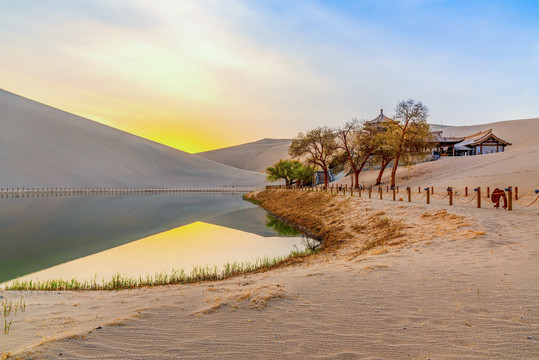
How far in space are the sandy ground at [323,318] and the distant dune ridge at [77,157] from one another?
111 meters

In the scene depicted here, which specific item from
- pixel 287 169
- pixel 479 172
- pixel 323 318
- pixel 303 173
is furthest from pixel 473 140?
pixel 323 318

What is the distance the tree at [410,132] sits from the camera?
133ft

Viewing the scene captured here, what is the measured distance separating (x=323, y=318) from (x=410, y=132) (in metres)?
40.2

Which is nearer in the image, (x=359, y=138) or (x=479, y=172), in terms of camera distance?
(x=479, y=172)

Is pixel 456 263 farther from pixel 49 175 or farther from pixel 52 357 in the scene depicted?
pixel 49 175

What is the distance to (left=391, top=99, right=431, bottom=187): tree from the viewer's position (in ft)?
133

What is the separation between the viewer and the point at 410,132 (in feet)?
133

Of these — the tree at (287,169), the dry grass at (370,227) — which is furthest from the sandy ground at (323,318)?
the tree at (287,169)

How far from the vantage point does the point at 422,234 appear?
13469 mm

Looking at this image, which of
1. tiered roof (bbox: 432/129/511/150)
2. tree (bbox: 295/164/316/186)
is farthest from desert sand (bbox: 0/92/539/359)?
tree (bbox: 295/164/316/186)

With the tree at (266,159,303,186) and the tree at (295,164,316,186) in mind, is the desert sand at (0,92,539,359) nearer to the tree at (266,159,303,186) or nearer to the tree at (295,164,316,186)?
the tree at (295,164,316,186)

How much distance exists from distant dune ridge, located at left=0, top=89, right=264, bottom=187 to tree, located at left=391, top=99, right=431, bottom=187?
10439cm

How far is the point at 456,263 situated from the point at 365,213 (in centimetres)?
1314

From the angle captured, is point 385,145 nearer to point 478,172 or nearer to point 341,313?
point 478,172
